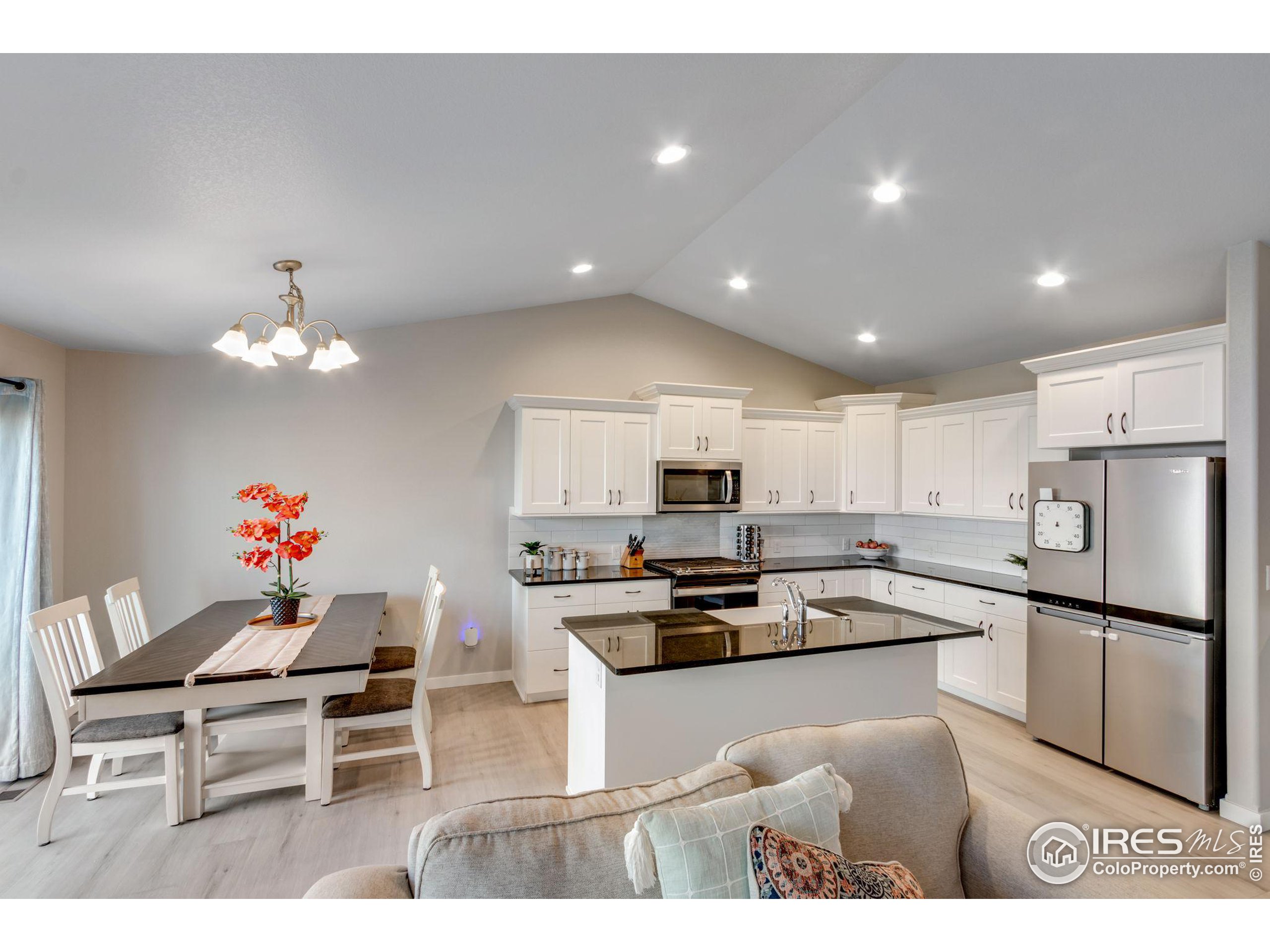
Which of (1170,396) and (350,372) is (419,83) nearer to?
(350,372)

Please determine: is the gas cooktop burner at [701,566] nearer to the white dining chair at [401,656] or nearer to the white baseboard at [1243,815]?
the white dining chair at [401,656]

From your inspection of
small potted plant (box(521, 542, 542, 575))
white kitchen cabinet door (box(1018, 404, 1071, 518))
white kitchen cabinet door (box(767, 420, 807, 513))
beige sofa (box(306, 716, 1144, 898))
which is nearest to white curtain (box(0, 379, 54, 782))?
small potted plant (box(521, 542, 542, 575))

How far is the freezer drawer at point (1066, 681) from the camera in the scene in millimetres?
3406

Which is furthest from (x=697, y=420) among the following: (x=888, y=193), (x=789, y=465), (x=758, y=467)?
(x=888, y=193)

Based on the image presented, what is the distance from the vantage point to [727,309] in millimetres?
5207

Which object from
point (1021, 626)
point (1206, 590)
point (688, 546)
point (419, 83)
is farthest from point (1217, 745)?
point (419, 83)

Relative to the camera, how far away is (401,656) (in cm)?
385

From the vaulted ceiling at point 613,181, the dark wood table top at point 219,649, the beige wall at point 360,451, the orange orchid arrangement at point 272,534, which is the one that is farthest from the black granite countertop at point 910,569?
the orange orchid arrangement at point 272,534

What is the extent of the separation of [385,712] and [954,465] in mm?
4203

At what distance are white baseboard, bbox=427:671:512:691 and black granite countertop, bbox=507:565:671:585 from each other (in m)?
0.78

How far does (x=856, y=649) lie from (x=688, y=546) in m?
2.81

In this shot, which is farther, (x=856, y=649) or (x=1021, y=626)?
(x=1021, y=626)

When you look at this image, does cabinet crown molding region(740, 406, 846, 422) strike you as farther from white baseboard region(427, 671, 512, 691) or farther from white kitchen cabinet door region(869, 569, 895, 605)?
white baseboard region(427, 671, 512, 691)

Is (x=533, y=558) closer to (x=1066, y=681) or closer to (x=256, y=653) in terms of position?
(x=256, y=653)
